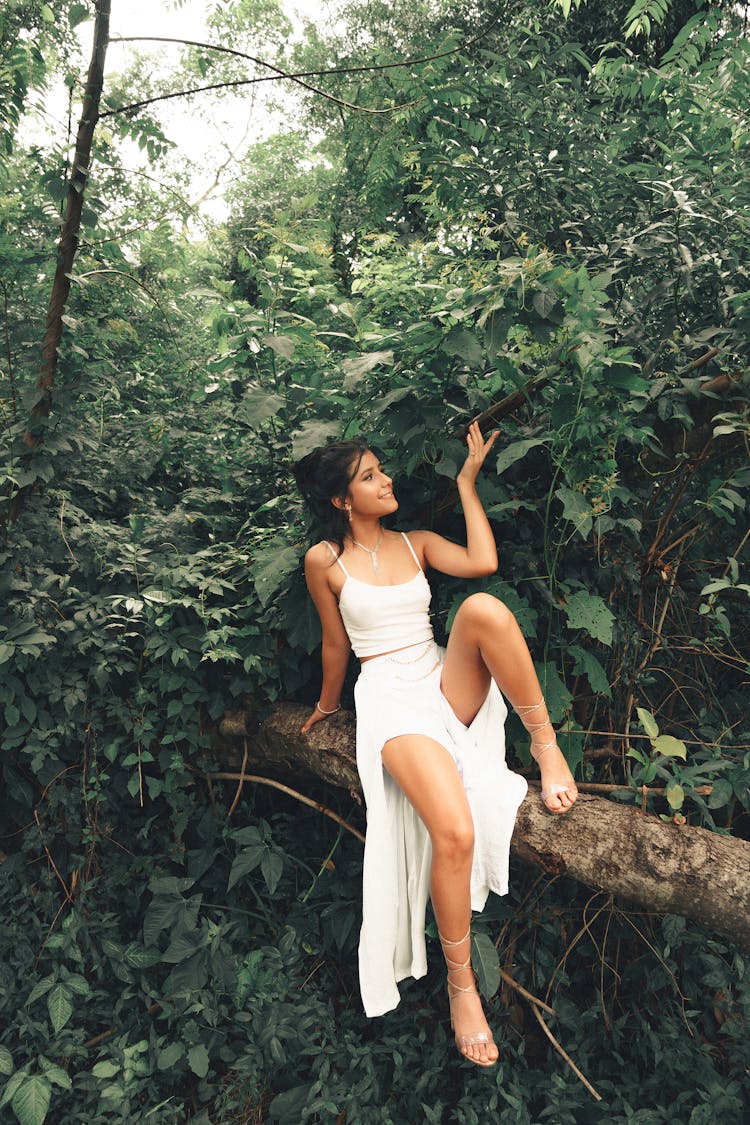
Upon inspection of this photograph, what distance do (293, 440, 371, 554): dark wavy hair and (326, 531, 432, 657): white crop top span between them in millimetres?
86

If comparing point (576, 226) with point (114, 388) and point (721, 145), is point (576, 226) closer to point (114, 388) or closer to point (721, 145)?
point (721, 145)

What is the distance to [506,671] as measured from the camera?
229 cm

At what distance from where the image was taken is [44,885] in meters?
2.95

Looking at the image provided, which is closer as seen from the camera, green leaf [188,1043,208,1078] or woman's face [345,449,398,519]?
green leaf [188,1043,208,1078]

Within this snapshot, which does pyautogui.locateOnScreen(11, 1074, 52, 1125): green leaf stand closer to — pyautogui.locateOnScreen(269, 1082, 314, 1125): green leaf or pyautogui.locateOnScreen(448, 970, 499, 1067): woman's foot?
pyautogui.locateOnScreen(269, 1082, 314, 1125): green leaf

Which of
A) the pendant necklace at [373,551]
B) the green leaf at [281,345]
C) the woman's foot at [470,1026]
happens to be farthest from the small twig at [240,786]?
the green leaf at [281,345]

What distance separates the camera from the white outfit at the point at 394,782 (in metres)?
2.31

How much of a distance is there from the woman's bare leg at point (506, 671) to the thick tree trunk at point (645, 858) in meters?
0.08

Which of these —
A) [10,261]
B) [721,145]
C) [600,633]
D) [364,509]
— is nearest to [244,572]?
[364,509]

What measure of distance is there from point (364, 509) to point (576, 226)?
1686mm

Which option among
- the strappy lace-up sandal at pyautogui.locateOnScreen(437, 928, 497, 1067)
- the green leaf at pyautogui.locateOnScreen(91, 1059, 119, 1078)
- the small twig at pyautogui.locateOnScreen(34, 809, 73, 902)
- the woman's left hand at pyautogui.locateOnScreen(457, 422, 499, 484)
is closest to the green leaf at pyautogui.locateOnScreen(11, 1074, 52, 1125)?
the green leaf at pyautogui.locateOnScreen(91, 1059, 119, 1078)

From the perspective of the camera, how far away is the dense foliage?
2.41 meters

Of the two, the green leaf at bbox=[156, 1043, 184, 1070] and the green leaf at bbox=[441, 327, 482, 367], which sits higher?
the green leaf at bbox=[441, 327, 482, 367]

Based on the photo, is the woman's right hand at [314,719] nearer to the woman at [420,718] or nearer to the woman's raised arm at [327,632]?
the woman's raised arm at [327,632]
